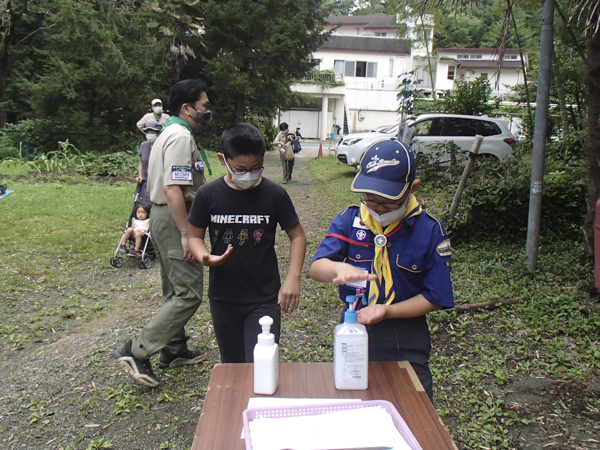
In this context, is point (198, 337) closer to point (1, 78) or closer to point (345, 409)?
point (345, 409)

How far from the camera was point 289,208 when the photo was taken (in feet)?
8.65

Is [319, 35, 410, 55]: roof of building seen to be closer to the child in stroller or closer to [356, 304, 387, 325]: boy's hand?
the child in stroller

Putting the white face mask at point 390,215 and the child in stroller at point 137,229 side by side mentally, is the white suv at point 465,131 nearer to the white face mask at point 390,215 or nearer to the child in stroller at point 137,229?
the child in stroller at point 137,229

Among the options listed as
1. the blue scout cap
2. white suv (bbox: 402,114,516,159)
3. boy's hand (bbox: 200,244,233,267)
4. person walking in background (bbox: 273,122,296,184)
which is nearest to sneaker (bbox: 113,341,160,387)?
boy's hand (bbox: 200,244,233,267)

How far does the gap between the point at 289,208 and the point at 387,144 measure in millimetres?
856

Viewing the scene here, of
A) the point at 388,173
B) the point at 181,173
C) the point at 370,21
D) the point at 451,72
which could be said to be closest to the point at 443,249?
the point at 388,173

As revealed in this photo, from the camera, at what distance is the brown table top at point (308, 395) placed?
146cm

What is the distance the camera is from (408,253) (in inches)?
77.3

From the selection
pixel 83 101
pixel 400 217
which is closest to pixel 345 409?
pixel 400 217

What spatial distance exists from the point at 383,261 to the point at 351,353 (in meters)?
0.47

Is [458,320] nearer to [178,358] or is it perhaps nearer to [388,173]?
[178,358]

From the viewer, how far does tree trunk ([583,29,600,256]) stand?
169 inches

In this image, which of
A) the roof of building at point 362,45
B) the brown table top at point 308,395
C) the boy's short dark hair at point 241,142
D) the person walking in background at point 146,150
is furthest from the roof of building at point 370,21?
the brown table top at point 308,395

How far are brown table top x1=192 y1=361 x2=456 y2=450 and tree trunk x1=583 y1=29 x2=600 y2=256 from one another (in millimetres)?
3681
